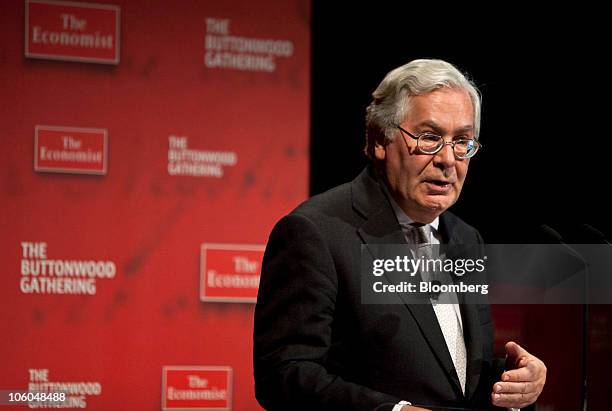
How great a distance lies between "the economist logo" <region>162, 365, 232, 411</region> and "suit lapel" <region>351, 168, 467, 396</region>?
69.6 inches

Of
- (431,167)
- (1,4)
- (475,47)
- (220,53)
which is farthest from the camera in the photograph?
(475,47)

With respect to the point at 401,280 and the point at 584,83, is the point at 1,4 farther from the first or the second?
the point at 584,83

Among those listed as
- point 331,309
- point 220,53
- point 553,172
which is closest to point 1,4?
point 220,53

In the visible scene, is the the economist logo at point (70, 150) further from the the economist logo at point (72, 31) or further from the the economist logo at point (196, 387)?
the the economist logo at point (196, 387)

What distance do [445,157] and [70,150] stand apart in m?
2.02

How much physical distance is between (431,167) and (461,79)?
0.75 ft

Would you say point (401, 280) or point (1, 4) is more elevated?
point (1, 4)

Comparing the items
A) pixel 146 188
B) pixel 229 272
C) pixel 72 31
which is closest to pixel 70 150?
pixel 146 188

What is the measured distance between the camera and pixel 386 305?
1974 mm

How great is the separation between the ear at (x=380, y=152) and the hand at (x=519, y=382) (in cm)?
58

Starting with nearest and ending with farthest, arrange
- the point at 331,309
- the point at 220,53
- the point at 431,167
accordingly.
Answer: the point at 331,309 → the point at 431,167 → the point at 220,53

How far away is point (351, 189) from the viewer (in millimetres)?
2180

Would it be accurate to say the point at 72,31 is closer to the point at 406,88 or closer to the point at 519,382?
the point at 406,88

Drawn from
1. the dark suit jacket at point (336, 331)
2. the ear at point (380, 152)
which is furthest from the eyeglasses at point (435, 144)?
the dark suit jacket at point (336, 331)
